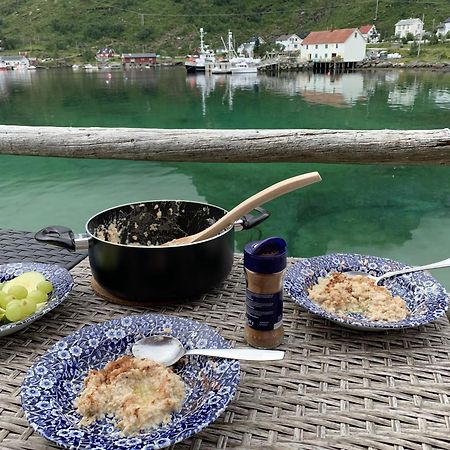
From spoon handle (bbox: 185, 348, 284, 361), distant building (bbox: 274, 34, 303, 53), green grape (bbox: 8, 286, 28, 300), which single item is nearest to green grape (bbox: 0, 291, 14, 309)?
green grape (bbox: 8, 286, 28, 300)

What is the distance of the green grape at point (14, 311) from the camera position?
2.68 ft

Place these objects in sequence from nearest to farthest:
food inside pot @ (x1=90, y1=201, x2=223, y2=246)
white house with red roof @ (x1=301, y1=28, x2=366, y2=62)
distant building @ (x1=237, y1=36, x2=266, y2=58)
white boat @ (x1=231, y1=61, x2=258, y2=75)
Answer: food inside pot @ (x1=90, y1=201, x2=223, y2=246)
white boat @ (x1=231, y1=61, x2=258, y2=75)
white house with red roof @ (x1=301, y1=28, x2=366, y2=62)
distant building @ (x1=237, y1=36, x2=266, y2=58)

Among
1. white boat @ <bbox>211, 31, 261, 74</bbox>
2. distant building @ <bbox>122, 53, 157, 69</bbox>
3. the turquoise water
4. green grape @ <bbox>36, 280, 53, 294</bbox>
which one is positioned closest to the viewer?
green grape @ <bbox>36, 280, 53, 294</bbox>

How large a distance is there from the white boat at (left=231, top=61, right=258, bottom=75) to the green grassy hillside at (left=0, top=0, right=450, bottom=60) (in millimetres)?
15586

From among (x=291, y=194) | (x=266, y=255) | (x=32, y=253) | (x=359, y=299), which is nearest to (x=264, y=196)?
(x=266, y=255)

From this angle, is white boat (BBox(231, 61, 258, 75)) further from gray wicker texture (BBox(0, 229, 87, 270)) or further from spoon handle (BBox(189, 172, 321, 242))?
spoon handle (BBox(189, 172, 321, 242))

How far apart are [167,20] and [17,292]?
63.9 metres

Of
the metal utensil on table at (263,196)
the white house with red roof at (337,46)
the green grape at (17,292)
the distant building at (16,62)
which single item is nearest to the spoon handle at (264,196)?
the metal utensil on table at (263,196)

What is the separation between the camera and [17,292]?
2.82 ft

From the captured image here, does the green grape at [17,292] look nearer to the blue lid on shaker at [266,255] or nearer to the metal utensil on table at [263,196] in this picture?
the metal utensil on table at [263,196]

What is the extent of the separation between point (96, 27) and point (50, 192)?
55.7 m

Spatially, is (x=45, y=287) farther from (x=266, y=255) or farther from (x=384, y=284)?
(x=384, y=284)

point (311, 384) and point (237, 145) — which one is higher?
point (237, 145)

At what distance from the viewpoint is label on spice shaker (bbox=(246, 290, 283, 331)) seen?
29.7 inches
